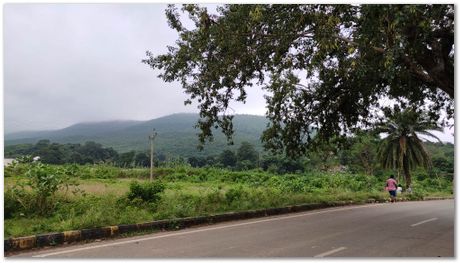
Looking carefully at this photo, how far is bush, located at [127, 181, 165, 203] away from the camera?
43.5 feet

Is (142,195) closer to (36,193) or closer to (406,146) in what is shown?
(36,193)

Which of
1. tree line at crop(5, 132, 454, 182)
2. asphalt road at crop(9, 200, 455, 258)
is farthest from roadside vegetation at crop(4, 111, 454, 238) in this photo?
tree line at crop(5, 132, 454, 182)

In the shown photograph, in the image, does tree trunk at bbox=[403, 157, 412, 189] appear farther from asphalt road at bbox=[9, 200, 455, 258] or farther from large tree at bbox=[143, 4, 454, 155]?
asphalt road at bbox=[9, 200, 455, 258]

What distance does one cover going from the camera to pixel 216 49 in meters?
11.7

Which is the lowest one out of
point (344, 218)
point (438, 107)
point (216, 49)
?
point (344, 218)

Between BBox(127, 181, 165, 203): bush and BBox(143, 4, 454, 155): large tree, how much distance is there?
2.08 metres

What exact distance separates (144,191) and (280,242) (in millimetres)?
5898

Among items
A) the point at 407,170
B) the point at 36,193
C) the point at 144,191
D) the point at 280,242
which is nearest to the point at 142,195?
the point at 144,191

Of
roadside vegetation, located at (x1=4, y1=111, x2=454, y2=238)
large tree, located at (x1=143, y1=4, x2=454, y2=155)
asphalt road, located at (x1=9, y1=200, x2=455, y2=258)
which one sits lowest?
asphalt road, located at (x1=9, y1=200, x2=455, y2=258)

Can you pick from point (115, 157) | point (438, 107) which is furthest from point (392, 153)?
point (115, 157)

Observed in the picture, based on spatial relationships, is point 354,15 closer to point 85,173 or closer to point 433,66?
point 433,66

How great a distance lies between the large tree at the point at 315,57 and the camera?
29.1 ft

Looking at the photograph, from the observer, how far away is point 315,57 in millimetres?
10531

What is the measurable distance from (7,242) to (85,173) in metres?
36.3
